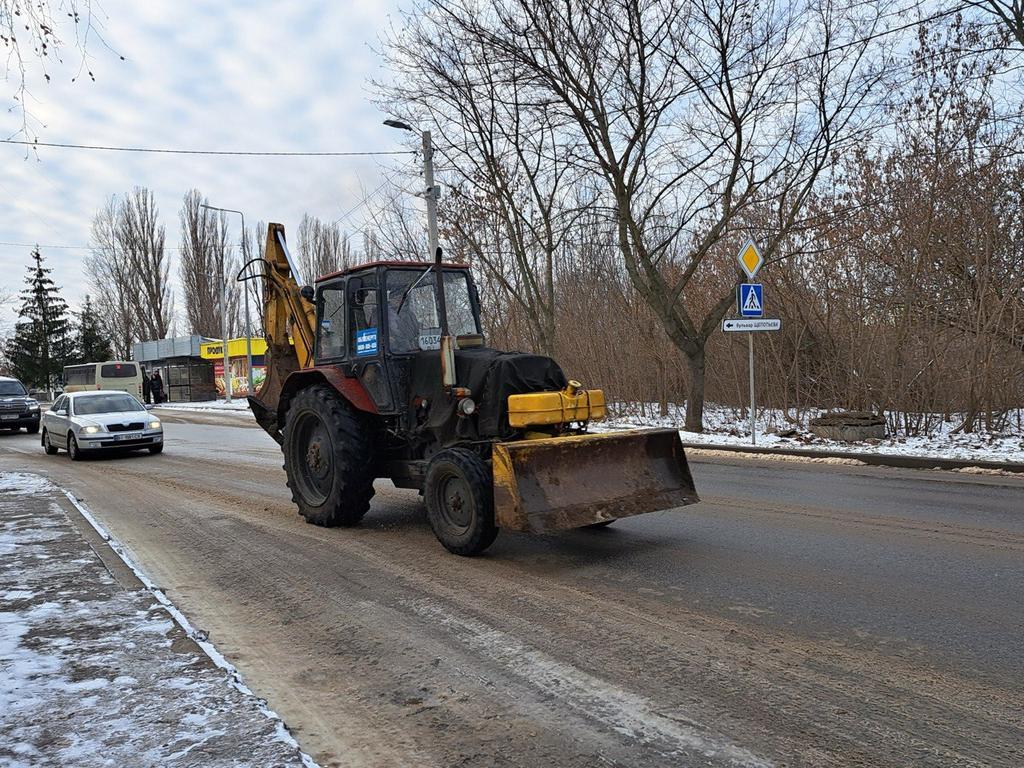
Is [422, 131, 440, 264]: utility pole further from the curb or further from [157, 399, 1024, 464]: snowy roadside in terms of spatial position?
the curb

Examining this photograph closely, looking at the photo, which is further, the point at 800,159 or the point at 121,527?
the point at 800,159

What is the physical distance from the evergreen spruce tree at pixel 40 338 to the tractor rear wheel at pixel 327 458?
61789 millimetres

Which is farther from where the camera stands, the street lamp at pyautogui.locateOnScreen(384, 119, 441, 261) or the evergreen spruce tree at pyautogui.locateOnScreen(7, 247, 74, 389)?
the evergreen spruce tree at pyautogui.locateOnScreen(7, 247, 74, 389)

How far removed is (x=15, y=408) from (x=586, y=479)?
82.5 ft

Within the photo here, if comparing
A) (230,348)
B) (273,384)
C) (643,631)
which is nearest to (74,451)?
(273,384)

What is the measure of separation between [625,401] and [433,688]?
1774 cm

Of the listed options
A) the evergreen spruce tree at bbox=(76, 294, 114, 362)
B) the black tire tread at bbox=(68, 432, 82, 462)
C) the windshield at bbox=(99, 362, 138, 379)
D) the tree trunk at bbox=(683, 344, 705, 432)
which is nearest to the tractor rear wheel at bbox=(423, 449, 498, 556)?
the tree trunk at bbox=(683, 344, 705, 432)

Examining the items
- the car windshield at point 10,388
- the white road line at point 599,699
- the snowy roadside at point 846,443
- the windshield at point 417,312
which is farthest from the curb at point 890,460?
the car windshield at point 10,388

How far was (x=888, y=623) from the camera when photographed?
452cm

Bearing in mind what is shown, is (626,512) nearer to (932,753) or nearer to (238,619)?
(238,619)

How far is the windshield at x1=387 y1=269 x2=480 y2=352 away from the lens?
296 inches

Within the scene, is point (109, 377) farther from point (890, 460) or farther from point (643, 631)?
point (643, 631)

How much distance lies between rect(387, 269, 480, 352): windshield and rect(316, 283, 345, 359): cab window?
25.4 inches

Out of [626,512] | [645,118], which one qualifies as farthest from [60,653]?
[645,118]
